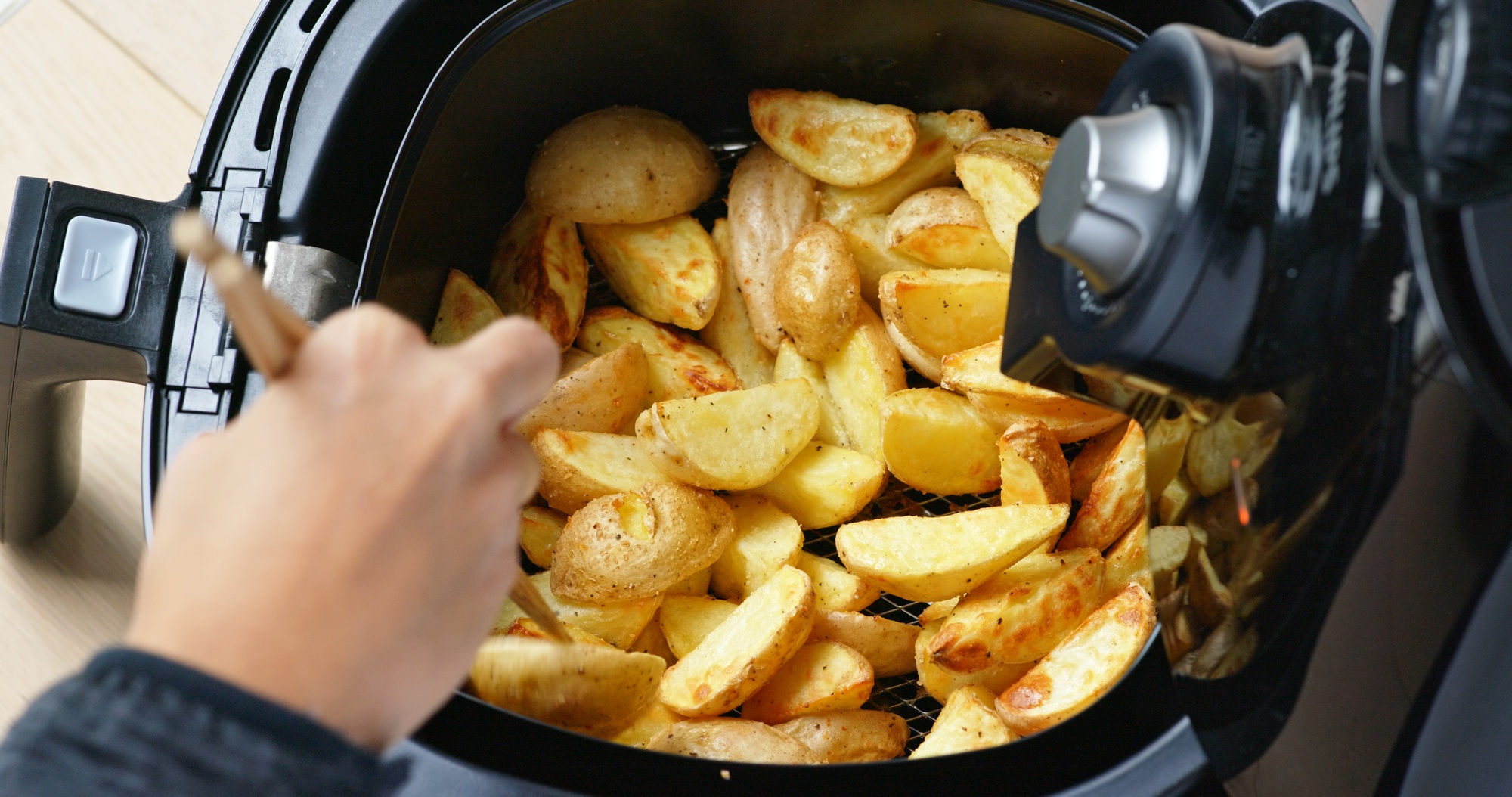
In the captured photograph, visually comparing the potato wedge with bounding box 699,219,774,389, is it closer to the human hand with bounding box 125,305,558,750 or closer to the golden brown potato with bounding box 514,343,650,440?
the golden brown potato with bounding box 514,343,650,440

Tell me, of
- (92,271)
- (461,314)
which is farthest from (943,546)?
(92,271)

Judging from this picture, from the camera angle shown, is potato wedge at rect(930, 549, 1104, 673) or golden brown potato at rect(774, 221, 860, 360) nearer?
potato wedge at rect(930, 549, 1104, 673)

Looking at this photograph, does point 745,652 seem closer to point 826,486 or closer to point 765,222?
point 826,486

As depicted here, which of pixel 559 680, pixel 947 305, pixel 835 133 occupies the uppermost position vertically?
pixel 835 133

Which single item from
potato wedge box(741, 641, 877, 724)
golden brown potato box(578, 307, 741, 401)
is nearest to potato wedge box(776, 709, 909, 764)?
potato wedge box(741, 641, 877, 724)

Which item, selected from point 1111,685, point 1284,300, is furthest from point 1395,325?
point 1111,685

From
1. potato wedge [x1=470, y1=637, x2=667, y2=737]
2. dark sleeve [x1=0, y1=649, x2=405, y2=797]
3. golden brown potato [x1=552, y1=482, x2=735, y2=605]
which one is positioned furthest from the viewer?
golden brown potato [x1=552, y1=482, x2=735, y2=605]

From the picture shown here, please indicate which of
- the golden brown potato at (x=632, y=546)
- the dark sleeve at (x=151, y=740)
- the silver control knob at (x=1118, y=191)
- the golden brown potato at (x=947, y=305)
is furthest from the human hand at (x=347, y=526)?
the golden brown potato at (x=947, y=305)

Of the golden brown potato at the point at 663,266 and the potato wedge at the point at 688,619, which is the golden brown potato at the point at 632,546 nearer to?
the potato wedge at the point at 688,619
